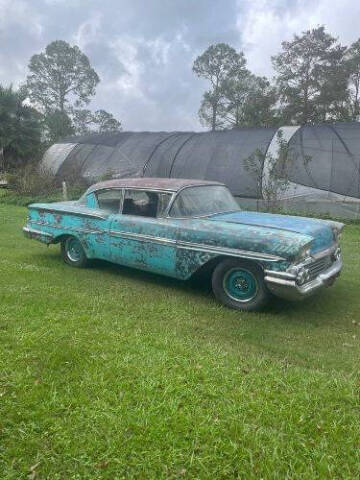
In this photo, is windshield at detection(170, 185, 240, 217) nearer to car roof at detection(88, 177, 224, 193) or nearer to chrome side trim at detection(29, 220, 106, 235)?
car roof at detection(88, 177, 224, 193)

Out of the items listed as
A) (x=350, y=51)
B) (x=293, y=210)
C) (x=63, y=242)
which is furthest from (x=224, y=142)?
(x=350, y=51)

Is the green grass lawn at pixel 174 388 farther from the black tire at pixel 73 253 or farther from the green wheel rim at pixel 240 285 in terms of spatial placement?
the black tire at pixel 73 253

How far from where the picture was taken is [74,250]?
6766 millimetres

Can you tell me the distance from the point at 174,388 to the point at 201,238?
2.31m

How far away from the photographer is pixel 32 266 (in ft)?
21.2

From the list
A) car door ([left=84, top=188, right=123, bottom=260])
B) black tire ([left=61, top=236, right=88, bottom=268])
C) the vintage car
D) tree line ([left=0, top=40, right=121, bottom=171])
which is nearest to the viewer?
the vintage car

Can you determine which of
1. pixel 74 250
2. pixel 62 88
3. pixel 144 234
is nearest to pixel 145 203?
pixel 144 234

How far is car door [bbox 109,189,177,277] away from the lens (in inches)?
211

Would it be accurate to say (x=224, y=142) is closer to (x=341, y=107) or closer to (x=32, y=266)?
(x=32, y=266)

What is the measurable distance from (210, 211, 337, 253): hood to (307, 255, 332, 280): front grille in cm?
14

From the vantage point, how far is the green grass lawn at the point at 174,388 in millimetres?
2402

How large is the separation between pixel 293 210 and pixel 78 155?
1191cm

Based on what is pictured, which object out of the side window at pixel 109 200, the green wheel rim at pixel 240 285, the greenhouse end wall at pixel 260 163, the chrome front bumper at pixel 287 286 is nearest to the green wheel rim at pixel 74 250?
the side window at pixel 109 200

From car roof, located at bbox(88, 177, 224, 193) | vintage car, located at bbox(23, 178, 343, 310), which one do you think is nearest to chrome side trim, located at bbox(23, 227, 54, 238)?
vintage car, located at bbox(23, 178, 343, 310)
